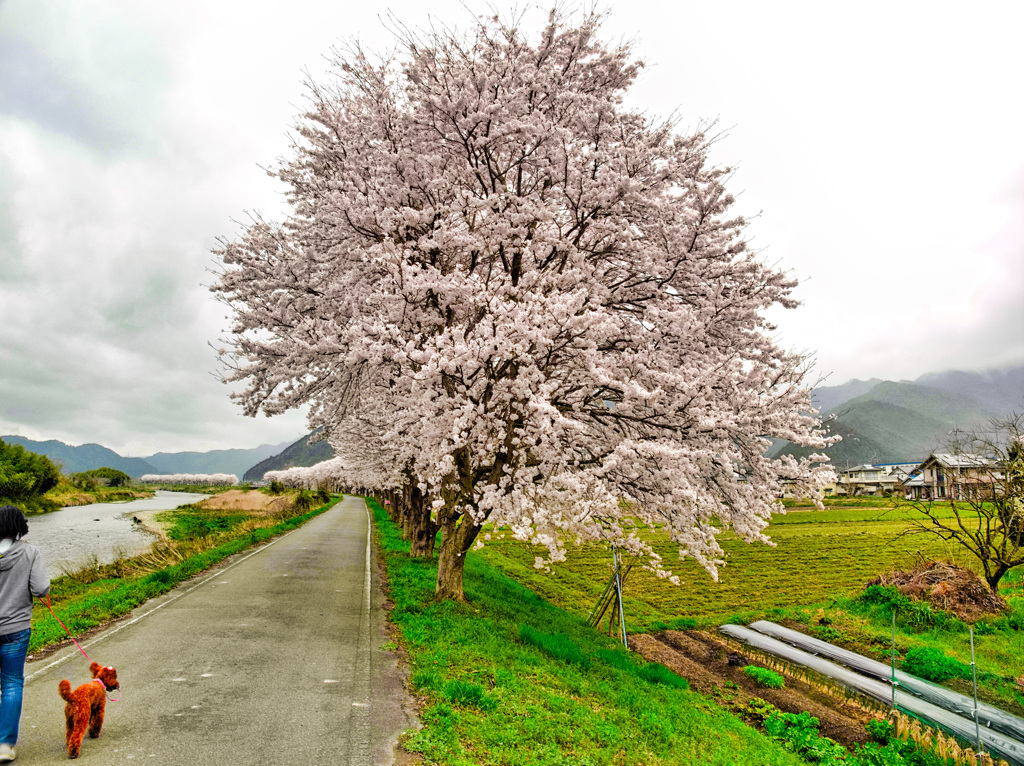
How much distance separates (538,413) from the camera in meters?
9.73

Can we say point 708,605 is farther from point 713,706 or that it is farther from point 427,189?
point 427,189

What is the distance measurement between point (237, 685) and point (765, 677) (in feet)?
42.9

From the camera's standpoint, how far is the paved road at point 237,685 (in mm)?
5895

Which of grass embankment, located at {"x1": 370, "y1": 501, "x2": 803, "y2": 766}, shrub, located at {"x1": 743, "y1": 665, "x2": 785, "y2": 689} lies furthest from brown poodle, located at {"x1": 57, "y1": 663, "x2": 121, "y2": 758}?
shrub, located at {"x1": 743, "y1": 665, "x2": 785, "y2": 689}

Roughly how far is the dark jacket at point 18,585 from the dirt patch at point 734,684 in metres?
13.3

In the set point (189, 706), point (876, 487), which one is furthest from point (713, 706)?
point (876, 487)

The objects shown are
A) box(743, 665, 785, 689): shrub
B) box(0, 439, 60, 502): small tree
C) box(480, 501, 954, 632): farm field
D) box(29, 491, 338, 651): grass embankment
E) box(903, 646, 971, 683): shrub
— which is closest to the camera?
box(29, 491, 338, 651): grass embankment

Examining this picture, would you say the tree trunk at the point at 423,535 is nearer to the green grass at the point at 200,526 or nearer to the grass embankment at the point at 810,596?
the grass embankment at the point at 810,596

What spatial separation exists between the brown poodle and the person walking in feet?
1.37

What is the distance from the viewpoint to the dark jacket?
5609mm

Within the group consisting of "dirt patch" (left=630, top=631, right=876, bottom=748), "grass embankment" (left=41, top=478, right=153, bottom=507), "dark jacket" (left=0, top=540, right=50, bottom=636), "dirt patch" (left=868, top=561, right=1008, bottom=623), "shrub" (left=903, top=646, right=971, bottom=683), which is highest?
"dark jacket" (left=0, top=540, right=50, bottom=636)

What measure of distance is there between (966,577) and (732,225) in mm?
16285

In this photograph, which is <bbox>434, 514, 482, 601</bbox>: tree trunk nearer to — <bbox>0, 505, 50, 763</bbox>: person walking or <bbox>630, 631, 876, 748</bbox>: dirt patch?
<bbox>630, 631, 876, 748</bbox>: dirt patch

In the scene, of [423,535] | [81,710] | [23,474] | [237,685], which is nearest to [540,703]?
[237,685]
